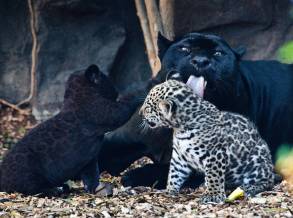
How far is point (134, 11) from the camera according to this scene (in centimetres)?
1070

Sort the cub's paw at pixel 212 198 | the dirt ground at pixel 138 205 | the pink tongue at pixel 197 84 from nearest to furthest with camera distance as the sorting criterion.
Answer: the dirt ground at pixel 138 205 < the cub's paw at pixel 212 198 < the pink tongue at pixel 197 84

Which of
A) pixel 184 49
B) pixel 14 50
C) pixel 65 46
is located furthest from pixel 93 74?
pixel 14 50

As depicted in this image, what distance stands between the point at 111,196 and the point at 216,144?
3.68 feet

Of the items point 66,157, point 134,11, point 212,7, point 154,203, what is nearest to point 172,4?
point 212,7

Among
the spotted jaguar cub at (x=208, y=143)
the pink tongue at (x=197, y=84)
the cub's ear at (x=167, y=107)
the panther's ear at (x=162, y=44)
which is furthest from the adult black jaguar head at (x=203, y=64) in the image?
the cub's ear at (x=167, y=107)

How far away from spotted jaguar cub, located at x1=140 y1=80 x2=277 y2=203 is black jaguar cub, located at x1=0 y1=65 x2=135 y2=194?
2.54ft

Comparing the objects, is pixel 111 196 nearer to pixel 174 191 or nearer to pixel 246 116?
pixel 174 191

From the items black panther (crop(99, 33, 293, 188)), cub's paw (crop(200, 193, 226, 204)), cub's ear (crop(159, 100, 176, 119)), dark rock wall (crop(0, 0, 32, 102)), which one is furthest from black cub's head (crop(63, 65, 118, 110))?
dark rock wall (crop(0, 0, 32, 102))

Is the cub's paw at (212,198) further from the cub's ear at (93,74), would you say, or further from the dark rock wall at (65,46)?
the dark rock wall at (65,46)

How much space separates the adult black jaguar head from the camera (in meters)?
7.40

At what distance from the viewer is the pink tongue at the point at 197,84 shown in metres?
7.34

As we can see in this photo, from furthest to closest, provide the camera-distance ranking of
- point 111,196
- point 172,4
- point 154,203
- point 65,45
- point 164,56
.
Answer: point 65,45
point 172,4
point 164,56
point 111,196
point 154,203

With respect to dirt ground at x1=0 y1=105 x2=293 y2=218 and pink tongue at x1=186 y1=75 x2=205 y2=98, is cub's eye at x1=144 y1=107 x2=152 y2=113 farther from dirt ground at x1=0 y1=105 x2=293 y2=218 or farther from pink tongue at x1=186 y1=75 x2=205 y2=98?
dirt ground at x1=0 y1=105 x2=293 y2=218

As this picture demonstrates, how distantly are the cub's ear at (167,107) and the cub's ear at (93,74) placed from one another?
1.17 metres
